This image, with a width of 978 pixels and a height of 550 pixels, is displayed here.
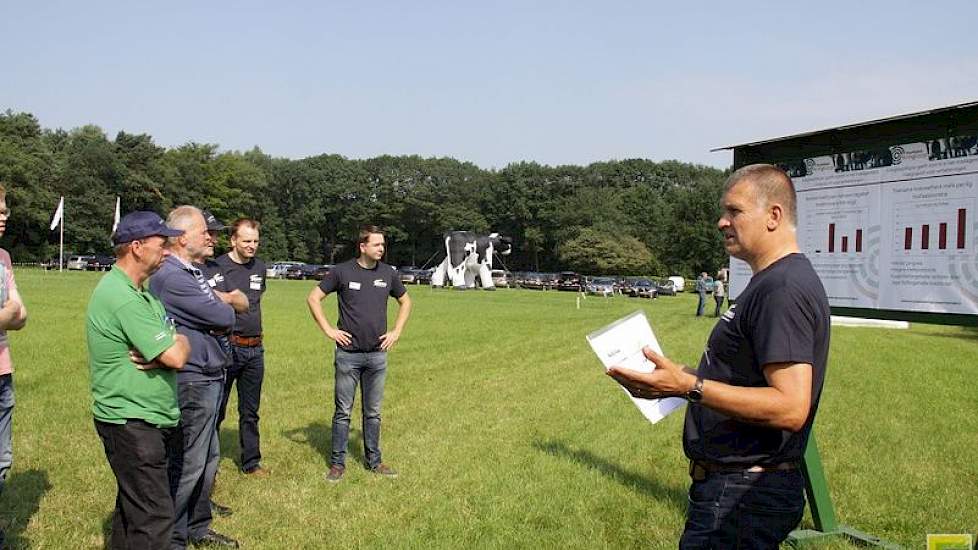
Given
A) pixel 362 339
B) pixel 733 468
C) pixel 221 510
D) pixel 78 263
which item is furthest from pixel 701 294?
pixel 78 263

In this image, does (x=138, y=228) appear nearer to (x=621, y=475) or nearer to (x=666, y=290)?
(x=621, y=475)

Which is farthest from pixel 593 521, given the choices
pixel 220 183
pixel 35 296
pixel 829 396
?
pixel 220 183

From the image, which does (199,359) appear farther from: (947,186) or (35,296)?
→ (35,296)

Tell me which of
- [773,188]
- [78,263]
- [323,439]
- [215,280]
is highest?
[773,188]

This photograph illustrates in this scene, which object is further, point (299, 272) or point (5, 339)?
point (299, 272)

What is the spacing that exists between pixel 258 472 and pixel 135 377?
3575 millimetres

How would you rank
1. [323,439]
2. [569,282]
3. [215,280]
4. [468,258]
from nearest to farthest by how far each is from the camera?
[215,280], [323,439], [468,258], [569,282]

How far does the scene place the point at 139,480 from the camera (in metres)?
4.09

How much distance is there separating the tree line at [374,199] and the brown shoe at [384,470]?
73565 mm

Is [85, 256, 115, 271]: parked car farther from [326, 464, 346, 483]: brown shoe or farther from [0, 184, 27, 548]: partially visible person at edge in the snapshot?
[0, 184, 27, 548]: partially visible person at edge

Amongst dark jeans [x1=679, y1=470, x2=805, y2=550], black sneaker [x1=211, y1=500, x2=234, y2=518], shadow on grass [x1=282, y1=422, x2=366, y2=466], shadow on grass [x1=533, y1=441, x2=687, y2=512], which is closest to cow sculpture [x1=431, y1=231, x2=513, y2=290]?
shadow on grass [x1=282, y1=422, x2=366, y2=466]

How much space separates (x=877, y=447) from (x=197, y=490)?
734 centimetres

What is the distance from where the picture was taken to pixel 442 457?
26.4 ft

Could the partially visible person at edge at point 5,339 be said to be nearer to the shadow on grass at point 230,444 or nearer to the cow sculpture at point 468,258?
the shadow on grass at point 230,444
